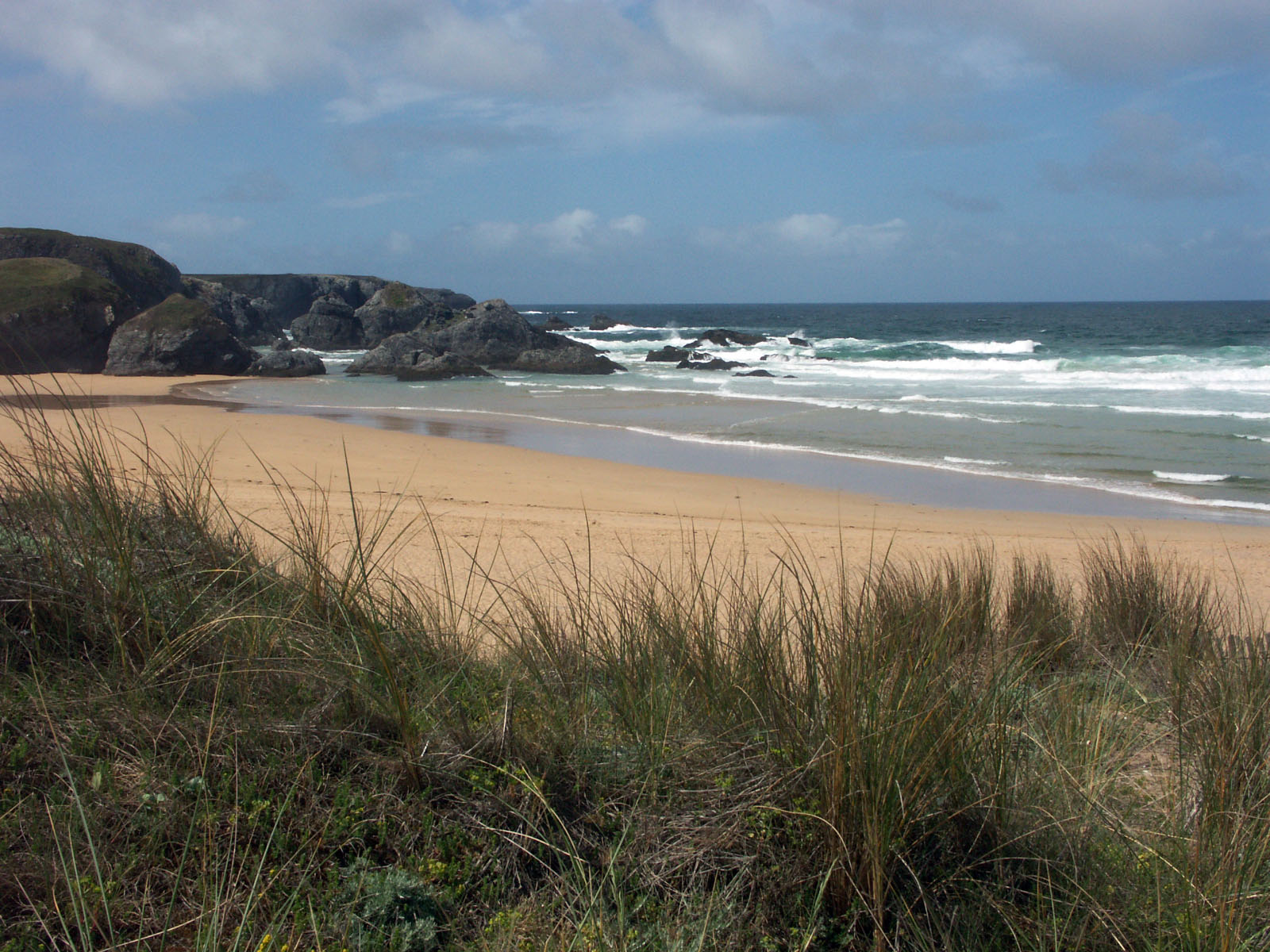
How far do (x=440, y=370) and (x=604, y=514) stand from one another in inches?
987

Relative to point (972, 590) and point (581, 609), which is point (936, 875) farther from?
point (972, 590)

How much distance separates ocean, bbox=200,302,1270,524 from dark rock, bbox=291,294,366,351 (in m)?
10.3

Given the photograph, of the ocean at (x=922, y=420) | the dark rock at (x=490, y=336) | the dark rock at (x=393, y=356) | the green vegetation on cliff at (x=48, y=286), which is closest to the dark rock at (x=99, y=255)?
the green vegetation on cliff at (x=48, y=286)

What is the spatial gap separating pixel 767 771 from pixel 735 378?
3158 cm

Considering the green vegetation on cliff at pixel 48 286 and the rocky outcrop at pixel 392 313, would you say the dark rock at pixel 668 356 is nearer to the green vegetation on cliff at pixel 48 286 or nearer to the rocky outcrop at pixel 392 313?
the rocky outcrop at pixel 392 313

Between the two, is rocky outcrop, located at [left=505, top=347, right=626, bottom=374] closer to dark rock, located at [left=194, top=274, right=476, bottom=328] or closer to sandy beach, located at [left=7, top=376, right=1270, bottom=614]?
sandy beach, located at [left=7, top=376, right=1270, bottom=614]

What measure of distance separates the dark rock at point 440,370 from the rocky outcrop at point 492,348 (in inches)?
26.0

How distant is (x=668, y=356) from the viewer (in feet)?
141

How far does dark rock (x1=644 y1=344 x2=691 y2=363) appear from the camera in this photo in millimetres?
42341

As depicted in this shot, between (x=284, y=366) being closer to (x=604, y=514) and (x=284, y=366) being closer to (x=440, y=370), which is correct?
(x=440, y=370)

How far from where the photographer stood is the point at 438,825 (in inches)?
95.6

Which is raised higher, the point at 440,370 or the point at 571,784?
the point at 440,370

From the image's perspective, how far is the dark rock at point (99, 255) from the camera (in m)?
37.5

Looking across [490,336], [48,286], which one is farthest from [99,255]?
[490,336]
